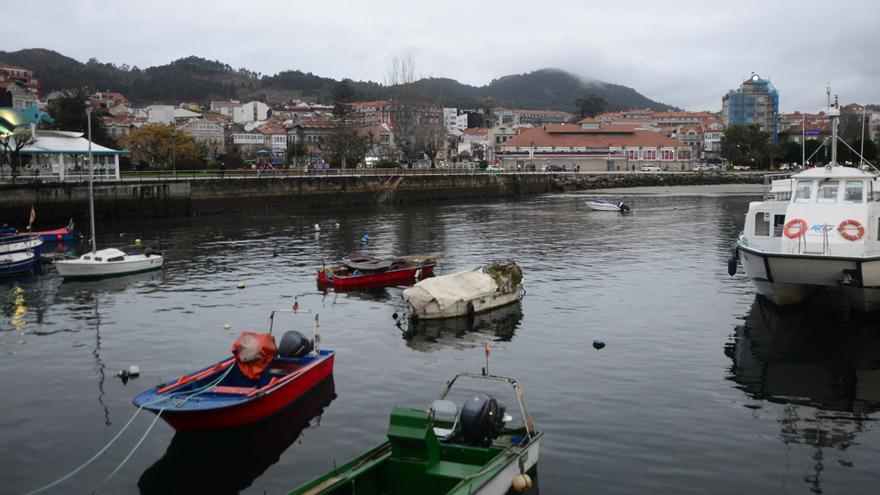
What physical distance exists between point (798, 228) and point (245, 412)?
20694 millimetres

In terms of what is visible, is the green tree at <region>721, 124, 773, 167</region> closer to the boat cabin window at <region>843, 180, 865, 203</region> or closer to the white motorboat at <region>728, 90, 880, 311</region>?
the white motorboat at <region>728, 90, 880, 311</region>

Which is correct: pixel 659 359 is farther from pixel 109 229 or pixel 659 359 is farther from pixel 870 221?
pixel 109 229

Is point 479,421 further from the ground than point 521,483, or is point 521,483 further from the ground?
point 479,421

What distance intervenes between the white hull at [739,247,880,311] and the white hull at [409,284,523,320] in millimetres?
9255

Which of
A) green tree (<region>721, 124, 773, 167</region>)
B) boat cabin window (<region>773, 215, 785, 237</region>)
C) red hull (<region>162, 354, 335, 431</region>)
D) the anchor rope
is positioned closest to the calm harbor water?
the anchor rope

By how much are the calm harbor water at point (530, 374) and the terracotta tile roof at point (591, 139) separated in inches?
4620

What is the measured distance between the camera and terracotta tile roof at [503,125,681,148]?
6245 inches

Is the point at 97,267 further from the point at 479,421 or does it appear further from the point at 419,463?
the point at 419,463

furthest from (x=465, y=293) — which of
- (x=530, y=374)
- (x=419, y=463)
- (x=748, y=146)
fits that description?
(x=748, y=146)

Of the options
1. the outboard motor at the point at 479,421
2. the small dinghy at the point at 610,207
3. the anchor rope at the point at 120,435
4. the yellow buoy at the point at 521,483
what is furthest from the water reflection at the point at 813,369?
the small dinghy at the point at 610,207

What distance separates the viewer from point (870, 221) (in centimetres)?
2750

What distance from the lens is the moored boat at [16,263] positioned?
3850cm

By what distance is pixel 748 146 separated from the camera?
170875 millimetres

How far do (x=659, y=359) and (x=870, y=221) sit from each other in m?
10.7
